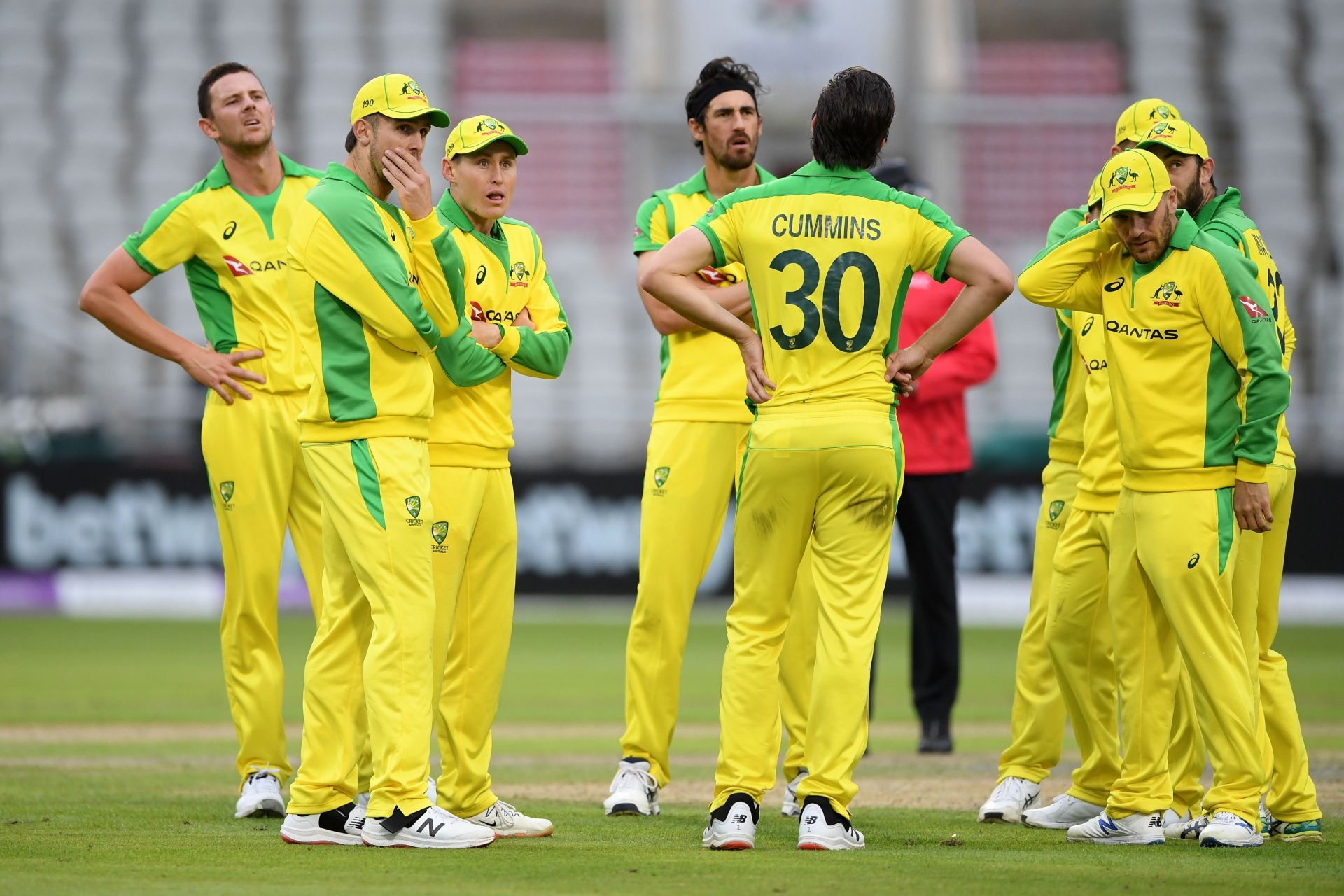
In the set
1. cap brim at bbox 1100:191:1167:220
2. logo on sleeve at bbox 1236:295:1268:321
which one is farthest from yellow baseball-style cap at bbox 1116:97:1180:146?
logo on sleeve at bbox 1236:295:1268:321

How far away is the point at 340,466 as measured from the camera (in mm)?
5367

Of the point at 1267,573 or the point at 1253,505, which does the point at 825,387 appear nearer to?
the point at 1253,505

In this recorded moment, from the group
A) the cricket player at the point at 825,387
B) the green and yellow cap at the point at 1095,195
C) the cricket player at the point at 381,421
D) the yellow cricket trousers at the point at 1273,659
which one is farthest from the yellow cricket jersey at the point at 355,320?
the yellow cricket trousers at the point at 1273,659

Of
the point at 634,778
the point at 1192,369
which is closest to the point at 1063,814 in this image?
the point at 634,778

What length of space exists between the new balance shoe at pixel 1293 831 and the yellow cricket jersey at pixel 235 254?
→ 3.94 m

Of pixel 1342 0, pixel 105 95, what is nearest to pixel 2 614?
pixel 105 95

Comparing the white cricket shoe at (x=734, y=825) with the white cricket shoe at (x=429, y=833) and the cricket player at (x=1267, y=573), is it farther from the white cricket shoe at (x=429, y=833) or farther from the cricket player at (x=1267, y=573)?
the cricket player at (x=1267, y=573)

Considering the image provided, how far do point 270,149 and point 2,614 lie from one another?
37.0 feet

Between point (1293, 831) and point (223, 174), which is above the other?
point (223, 174)

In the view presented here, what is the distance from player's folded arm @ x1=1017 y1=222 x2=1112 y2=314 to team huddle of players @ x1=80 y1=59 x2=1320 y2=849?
0.01 metres

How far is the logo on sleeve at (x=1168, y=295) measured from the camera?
218 inches

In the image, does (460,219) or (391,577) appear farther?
(460,219)

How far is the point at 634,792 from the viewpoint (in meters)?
6.35

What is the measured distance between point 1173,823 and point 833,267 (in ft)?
7.62
